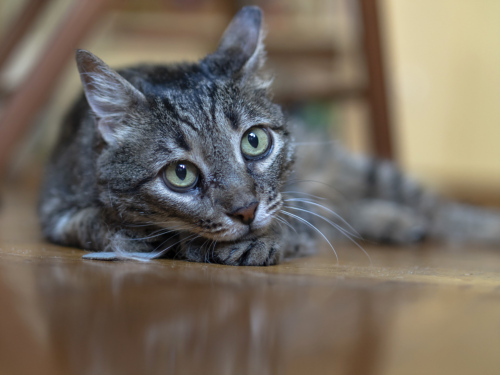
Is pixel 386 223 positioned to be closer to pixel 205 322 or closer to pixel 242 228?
pixel 242 228

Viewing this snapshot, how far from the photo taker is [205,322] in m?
0.60

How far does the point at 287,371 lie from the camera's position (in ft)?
1.59

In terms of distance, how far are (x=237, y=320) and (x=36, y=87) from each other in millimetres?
1591

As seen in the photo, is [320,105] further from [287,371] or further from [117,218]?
[287,371]

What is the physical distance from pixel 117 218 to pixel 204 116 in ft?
1.13

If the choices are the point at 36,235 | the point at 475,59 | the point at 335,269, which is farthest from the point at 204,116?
the point at 475,59

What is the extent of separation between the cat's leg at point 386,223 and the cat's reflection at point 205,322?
1.04 meters

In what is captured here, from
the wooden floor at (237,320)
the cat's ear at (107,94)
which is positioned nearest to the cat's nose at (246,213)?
the wooden floor at (237,320)

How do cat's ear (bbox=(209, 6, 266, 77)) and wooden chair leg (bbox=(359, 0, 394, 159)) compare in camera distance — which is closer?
cat's ear (bbox=(209, 6, 266, 77))

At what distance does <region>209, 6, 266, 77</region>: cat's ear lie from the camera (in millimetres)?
1288

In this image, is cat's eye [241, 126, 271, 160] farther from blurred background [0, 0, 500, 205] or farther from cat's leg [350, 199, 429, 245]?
blurred background [0, 0, 500, 205]

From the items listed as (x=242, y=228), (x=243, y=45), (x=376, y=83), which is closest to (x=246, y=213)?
(x=242, y=228)

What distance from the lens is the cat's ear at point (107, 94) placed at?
3.64 feet

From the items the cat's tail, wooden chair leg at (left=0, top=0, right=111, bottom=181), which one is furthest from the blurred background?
wooden chair leg at (left=0, top=0, right=111, bottom=181)
